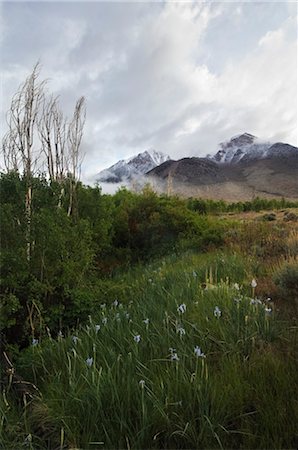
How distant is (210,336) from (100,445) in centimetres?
141

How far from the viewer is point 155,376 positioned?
2.86 metres

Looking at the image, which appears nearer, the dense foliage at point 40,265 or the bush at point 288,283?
the bush at point 288,283

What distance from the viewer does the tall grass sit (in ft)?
7.81

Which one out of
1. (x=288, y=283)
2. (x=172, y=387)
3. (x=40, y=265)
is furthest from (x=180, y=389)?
(x=40, y=265)

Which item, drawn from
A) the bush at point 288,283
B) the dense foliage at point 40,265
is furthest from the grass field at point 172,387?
the dense foliage at point 40,265

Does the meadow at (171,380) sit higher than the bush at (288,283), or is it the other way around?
the bush at (288,283)

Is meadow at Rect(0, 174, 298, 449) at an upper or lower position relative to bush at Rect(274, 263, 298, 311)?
lower

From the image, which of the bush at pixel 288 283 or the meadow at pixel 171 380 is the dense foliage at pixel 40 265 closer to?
the meadow at pixel 171 380

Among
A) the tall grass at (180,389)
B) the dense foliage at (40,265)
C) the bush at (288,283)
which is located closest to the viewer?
the tall grass at (180,389)

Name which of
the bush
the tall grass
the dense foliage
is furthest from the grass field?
the dense foliage

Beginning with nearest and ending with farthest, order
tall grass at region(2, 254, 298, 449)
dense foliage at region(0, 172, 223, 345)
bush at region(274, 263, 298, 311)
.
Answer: tall grass at region(2, 254, 298, 449) < bush at region(274, 263, 298, 311) < dense foliage at region(0, 172, 223, 345)

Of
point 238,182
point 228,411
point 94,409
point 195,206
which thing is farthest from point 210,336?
point 238,182

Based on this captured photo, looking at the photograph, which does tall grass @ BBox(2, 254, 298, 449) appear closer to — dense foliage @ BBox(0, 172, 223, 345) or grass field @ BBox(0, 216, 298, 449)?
grass field @ BBox(0, 216, 298, 449)

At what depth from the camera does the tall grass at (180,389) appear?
7.81ft
